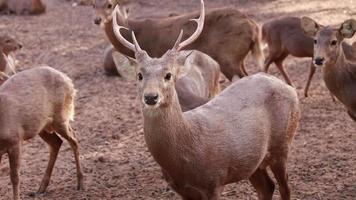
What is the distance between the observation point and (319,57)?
21.0ft

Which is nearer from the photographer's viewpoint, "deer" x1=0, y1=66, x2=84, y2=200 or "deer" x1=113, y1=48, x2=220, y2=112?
"deer" x1=113, y1=48, x2=220, y2=112

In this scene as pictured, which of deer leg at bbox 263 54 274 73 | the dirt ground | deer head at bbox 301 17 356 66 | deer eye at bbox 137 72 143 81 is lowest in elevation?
the dirt ground

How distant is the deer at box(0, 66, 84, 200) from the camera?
554 centimetres

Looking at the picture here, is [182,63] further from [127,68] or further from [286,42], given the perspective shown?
[286,42]

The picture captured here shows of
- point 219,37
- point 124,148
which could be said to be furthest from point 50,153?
point 219,37

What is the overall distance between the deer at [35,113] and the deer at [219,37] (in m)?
2.33

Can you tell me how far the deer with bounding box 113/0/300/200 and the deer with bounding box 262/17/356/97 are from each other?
3.85m

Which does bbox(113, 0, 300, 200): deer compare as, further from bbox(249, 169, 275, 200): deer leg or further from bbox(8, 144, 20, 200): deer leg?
bbox(8, 144, 20, 200): deer leg

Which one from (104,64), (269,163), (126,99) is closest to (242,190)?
(269,163)

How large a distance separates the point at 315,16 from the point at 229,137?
9452 mm

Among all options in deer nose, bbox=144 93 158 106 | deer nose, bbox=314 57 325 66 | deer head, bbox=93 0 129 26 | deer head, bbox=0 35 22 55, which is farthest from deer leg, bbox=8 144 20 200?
deer head, bbox=0 35 22 55

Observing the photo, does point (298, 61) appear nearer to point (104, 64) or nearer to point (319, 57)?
point (104, 64)

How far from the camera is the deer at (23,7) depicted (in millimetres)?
15705

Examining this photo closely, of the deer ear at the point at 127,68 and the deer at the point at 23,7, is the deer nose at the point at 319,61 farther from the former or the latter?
the deer at the point at 23,7
